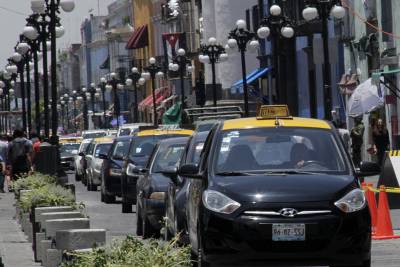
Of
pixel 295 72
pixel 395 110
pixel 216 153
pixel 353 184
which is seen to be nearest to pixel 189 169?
pixel 216 153

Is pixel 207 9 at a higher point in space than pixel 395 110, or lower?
higher

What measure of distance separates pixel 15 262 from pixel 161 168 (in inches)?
213

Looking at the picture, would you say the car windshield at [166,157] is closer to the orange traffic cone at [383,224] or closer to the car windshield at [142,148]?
the orange traffic cone at [383,224]

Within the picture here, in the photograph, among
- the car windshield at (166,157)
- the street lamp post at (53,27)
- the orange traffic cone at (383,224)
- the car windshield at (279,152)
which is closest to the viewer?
the car windshield at (279,152)

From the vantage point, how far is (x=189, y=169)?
1429cm

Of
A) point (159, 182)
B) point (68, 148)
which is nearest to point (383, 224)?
point (159, 182)

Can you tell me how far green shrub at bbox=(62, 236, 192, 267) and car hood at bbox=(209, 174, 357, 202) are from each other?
250 centimetres

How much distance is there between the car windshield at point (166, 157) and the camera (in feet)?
75.0

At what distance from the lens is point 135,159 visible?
2964cm

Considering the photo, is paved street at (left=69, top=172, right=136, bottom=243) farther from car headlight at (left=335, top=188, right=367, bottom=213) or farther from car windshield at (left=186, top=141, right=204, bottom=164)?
car headlight at (left=335, top=188, right=367, bottom=213)

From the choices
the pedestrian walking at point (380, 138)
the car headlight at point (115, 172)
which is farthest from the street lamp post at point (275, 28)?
the car headlight at point (115, 172)

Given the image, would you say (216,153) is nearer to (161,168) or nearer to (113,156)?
(161,168)

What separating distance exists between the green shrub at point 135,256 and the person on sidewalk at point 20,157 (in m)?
26.6

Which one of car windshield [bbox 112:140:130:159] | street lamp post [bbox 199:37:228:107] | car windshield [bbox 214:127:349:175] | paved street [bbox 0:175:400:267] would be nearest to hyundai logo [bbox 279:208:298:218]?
car windshield [bbox 214:127:349:175]
